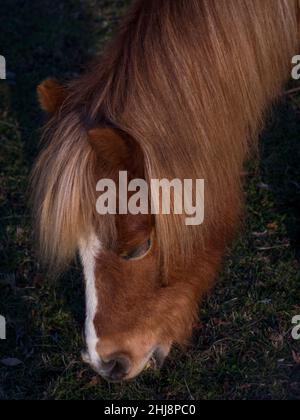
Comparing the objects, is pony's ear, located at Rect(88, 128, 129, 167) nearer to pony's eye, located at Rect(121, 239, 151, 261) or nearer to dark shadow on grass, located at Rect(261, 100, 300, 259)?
pony's eye, located at Rect(121, 239, 151, 261)

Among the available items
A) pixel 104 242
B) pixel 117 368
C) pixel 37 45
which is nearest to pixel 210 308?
pixel 117 368

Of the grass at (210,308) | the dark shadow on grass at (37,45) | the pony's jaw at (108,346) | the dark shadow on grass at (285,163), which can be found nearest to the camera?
the pony's jaw at (108,346)

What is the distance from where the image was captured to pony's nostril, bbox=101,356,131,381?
283 centimetres

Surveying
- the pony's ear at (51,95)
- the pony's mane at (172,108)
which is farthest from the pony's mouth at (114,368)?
the pony's ear at (51,95)

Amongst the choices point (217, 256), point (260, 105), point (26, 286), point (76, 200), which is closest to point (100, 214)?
point (76, 200)

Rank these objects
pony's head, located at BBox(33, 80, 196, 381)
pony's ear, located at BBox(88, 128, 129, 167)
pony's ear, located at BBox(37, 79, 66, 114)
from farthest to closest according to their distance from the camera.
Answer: pony's ear, located at BBox(37, 79, 66, 114), pony's head, located at BBox(33, 80, 196, 381), pony's ear, located at BBox(88, 128, 129, 167)

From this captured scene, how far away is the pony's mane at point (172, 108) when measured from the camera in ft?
8.61

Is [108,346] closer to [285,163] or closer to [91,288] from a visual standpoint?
[91,288]

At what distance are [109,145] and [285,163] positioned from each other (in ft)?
8.09

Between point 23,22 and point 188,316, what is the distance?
169 inches

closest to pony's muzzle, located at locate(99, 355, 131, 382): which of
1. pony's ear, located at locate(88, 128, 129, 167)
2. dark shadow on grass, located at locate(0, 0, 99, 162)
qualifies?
pony's ear, located at locate(88, 128, 129, 167)

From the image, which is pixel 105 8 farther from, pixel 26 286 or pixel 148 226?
pixel 148 226

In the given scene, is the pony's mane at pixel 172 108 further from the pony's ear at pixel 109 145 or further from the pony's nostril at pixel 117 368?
the pony's nostril at pixel 117 368

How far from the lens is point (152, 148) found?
2.57 m
